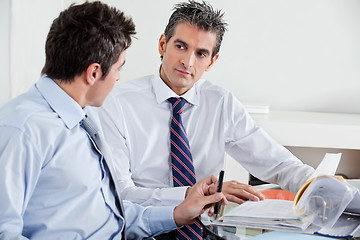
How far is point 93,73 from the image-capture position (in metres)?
1.16

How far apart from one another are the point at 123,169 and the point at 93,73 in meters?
0.58

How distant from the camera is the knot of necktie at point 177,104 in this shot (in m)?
1.74

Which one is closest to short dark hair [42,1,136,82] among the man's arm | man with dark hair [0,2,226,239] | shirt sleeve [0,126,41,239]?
man with dark hair [0,2,226,239]

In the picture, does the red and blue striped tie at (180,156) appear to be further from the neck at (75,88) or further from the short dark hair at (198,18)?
the neck at (75,88)

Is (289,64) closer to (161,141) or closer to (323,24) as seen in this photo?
(323,24)

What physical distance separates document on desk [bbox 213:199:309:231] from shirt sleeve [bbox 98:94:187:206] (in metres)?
0.29

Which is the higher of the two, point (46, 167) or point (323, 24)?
point (323, 24)

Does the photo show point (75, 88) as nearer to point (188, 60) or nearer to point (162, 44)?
point (188, 60)

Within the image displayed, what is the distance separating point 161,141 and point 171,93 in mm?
185

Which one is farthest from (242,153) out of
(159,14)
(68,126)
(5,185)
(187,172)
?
(159,14)

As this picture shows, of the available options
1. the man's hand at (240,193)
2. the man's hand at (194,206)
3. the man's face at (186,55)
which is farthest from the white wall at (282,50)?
the man's hand at (194,206)

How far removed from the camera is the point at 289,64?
297cm

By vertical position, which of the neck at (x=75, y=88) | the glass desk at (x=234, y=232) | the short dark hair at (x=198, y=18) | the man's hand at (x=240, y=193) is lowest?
the glass desk at (x=234, y=232)

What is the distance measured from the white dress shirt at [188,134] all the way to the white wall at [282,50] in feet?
3.79
